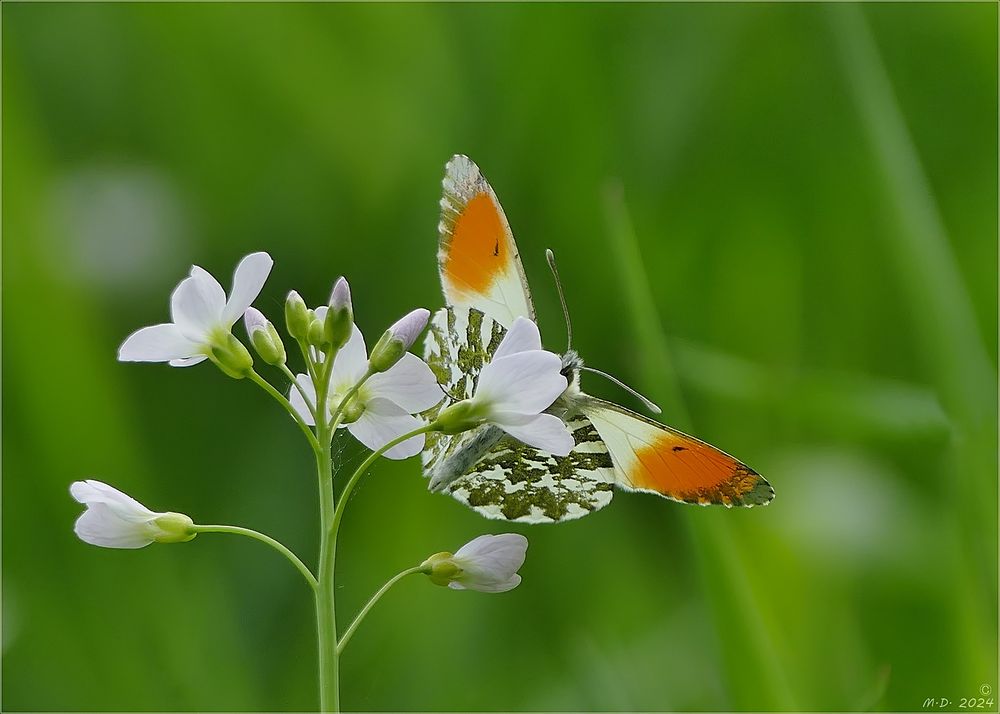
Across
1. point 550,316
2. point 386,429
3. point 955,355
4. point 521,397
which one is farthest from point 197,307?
point 550,316

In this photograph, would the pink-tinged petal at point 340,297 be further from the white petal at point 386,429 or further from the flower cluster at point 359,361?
the white petal at point 386,429

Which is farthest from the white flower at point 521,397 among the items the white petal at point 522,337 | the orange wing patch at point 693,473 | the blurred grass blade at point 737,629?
the blurred grass blade at point 737,629

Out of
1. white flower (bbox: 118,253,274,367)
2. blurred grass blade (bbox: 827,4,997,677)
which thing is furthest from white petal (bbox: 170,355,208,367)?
blurred grass blade (bbox: 827,4,997,677)

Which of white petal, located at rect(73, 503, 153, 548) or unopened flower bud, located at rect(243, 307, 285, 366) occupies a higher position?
unopened flower bud, located at rect(243, 307, 285, 366)

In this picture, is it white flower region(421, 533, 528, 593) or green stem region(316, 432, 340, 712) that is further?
white flower region(421, 533, 528, 593)

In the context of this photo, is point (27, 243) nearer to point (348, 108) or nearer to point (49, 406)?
point (49, 406)

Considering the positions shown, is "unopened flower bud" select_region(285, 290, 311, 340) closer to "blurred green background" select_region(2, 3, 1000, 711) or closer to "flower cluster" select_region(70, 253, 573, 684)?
"flower cluster" select_region(70, 253, 573, 684)

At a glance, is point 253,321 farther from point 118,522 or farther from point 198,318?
point 118,522
